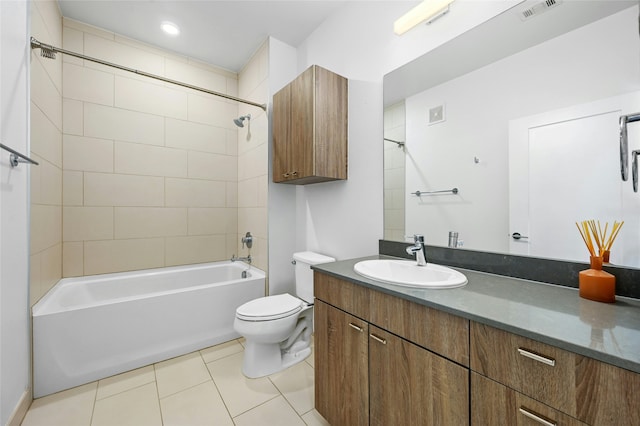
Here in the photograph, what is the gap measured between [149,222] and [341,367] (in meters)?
2.31

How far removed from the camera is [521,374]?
0.65 meters

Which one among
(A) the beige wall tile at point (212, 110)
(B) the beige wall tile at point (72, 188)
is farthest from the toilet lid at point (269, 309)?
(A) the beige wall tile at point (212, 110)

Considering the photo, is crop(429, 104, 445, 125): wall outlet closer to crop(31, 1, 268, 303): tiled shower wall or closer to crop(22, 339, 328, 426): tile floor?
crop(31, 1, 268, 303): tiled shower wall

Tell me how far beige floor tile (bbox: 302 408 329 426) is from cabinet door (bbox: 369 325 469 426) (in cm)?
45

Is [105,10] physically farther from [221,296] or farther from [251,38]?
[221,296]

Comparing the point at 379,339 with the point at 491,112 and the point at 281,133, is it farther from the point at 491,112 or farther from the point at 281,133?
the point at 281,133

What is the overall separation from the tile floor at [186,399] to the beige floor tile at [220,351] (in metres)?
0.08

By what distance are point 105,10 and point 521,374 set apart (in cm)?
333

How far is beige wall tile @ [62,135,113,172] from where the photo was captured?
2176mm

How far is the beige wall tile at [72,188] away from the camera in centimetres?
216

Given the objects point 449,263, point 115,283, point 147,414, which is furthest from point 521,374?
point 115,283

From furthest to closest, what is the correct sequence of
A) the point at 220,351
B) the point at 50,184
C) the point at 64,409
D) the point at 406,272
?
the point at 220,351 → the point at 50,184 → the point at 64,409 → the point at 406,272

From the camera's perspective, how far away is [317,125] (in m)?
1.82

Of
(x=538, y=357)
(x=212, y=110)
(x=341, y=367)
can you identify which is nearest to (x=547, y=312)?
(x=538, y=357)
